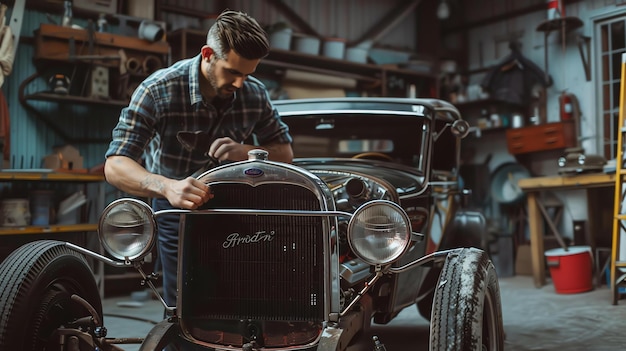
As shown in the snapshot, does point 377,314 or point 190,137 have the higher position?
point 190,137

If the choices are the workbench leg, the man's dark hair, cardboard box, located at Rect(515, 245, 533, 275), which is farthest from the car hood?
cardboard box, located at Rect(515, 245, 533, 275)

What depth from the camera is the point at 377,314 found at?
287 centimetres

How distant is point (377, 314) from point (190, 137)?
3.93 feet

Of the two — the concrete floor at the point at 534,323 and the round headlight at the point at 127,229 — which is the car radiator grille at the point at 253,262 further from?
the concrete floor at the point at 534,323

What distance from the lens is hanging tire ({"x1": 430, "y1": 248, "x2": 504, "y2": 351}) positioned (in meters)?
1.77

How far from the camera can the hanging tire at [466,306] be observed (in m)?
1.77

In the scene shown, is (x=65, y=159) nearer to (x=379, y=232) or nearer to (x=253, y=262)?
(x=253, y=262)

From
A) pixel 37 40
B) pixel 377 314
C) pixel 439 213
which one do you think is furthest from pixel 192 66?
pixel 37 40

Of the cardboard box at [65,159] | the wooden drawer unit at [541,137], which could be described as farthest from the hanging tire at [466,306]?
the wooden drawer unit at [541,137]

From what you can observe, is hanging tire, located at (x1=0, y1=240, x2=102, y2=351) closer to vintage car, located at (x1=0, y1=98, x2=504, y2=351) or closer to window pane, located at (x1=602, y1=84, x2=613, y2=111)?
vintage car, located at (x1=0, y1=98, x2=504, y2=351)

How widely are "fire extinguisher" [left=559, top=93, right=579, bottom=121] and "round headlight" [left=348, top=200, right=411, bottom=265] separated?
6.27m

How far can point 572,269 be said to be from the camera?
571cm

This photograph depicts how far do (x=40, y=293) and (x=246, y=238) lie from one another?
2.16ft

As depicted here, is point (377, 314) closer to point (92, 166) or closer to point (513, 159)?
point (92, 166)
